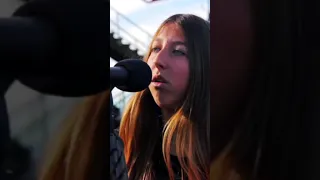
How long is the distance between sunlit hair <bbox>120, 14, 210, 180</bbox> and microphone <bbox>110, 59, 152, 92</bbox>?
0.88ft

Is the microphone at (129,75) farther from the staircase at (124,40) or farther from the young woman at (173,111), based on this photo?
the young woman at (173,111)

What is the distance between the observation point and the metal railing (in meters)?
1.93

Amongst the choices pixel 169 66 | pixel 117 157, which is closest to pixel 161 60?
pixel 169 66

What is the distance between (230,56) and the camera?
1850mm

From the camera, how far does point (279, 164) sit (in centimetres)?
186

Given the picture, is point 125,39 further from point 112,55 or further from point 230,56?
point 230,56

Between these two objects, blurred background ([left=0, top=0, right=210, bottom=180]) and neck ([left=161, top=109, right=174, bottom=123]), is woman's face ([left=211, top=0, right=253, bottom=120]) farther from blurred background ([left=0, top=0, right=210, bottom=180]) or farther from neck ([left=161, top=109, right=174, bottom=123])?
neck ([left=161, top=109, right=174, bottom=123])

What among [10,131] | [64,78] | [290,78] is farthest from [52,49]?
[290,78]

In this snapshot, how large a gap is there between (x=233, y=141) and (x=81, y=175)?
0.61 meters

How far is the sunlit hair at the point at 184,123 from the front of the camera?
6.65 ft

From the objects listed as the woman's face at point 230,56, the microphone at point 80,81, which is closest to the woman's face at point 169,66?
the woman's face at point 230,56

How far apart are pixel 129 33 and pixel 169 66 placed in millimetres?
224

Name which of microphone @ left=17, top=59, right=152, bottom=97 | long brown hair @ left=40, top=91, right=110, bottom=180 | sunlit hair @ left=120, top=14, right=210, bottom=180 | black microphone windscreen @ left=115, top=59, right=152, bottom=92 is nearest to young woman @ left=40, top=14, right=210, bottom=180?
sunlit hair @ left=120, top=14, right=210, bottom=180

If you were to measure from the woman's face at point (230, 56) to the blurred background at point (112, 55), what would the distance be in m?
0.14
